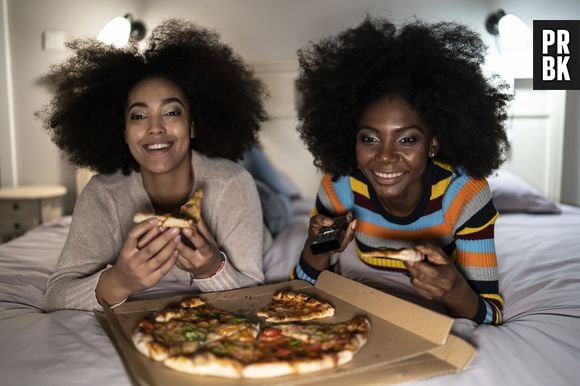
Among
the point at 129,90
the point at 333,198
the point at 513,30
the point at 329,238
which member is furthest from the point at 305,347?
the point at 513,30

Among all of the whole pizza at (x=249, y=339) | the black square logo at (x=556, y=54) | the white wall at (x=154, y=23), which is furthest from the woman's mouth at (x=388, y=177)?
the white wall at (x=154, y=23)

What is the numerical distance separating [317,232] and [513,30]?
260cm

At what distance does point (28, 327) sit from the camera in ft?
4.53

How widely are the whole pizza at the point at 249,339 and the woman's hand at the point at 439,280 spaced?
19 cm

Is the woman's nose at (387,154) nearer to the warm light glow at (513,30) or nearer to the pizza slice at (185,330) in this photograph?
the pizza slice at (185,330)

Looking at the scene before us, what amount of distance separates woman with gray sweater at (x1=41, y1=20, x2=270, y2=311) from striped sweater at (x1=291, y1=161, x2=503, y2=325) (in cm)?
32

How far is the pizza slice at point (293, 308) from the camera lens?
1.42 meters

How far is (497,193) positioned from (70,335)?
278 cm

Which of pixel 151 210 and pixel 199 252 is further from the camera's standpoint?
pixel 151 210

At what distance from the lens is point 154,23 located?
A: 13.8ft

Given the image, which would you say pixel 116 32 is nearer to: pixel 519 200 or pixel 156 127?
pixel 156 127

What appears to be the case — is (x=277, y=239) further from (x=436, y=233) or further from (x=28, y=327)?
(x=28, y=327)

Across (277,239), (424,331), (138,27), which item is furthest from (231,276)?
(138,27)

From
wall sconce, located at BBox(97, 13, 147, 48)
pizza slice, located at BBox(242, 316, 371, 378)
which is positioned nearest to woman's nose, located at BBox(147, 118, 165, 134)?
pizza slice, located at BBox(242, 316, 371, 378)
